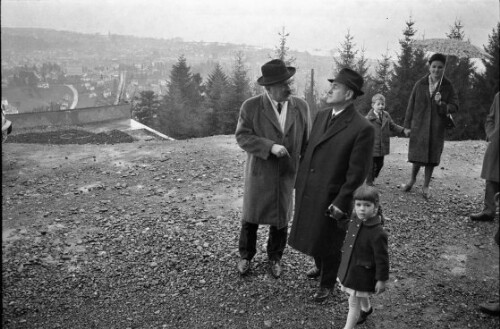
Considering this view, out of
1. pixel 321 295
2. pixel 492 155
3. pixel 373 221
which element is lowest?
pixel 321 295

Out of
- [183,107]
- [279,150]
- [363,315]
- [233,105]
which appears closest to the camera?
[363,315]

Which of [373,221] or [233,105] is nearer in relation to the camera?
[373,221]

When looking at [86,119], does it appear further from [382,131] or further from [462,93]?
[462,93]

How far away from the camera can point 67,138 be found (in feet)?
58.3

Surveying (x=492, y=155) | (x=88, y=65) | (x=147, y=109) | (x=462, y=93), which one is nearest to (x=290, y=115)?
(x=492, y=155)

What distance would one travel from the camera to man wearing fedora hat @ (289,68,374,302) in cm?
353

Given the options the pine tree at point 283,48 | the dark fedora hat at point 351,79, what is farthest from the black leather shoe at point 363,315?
the pine tree at point 283,48

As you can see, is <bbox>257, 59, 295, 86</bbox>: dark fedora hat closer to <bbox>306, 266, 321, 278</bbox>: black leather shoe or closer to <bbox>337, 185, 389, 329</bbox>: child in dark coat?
<bbox>337, 185, 389, 329</bbox>: child in dark coat

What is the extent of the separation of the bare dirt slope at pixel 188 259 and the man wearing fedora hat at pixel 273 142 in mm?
914

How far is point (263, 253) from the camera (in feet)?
17.2

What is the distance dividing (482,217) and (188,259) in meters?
4.49

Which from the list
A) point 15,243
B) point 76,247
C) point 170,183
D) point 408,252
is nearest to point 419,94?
point 408,252

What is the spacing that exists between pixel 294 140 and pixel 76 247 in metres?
3.39

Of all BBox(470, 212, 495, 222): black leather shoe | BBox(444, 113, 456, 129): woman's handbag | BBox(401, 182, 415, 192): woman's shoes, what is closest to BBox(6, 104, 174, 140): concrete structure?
BBox(401, 182, 415, 192): woman's shoes
